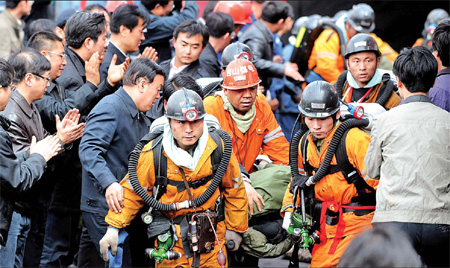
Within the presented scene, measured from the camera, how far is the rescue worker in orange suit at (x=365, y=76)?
612 centimetres

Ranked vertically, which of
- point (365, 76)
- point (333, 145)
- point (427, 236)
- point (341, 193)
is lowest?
point (427, 236)

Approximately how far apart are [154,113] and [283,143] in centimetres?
128

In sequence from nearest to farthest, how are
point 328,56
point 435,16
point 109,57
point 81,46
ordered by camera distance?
point 81,46, point 109,57, point 328,56, point 435,16

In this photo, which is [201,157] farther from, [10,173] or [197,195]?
[10,173]

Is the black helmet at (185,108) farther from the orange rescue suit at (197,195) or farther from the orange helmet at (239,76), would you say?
the orange helmet at (239,76)

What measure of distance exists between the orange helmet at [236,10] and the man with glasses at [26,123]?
359cm

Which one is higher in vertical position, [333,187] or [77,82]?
[77,82]

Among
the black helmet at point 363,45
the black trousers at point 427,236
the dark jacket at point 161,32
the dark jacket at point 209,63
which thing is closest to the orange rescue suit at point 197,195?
the black trousers at point 427,236

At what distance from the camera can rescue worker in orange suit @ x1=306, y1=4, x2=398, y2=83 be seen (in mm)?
8773

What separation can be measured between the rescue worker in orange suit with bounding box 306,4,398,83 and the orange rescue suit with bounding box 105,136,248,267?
392cm

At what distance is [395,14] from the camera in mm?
11180

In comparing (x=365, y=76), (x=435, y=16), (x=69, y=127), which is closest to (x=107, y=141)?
(x=69, y=127)

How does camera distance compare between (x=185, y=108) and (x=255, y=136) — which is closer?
(x=185, y=108)

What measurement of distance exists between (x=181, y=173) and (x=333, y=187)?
120 cm
